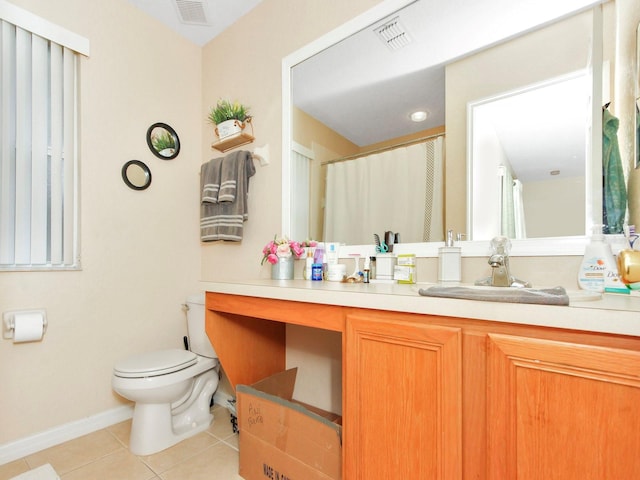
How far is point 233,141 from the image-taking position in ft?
6.64

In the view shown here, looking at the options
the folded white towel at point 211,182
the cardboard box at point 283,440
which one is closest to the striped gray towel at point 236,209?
the folded white towel at point 211,182

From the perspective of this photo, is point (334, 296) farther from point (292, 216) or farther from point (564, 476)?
point (292, 216)

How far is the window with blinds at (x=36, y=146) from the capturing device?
1.53 metres

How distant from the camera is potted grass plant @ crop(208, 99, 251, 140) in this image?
6.41 feet

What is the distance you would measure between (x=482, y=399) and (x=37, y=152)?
2228 mm

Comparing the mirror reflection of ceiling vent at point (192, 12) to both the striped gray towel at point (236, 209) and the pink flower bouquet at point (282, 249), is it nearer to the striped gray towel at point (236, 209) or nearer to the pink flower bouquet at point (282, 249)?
the striped gray towel at point (236, 209)

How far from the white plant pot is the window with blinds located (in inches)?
31.1

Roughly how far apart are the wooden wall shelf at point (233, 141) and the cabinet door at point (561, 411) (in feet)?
5.79

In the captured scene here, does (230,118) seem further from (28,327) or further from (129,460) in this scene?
(129,460)

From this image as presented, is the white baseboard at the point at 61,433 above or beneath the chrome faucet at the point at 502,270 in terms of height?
beneath

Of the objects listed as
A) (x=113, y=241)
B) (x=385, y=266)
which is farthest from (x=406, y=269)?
(x=113, y=241)

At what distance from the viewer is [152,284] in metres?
2.01

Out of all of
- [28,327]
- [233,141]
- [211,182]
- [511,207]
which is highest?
[233,141]

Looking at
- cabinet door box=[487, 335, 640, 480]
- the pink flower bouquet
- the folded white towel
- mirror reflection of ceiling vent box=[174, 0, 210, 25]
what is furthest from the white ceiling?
cabinet door box=[487, 335, 640, 480]
